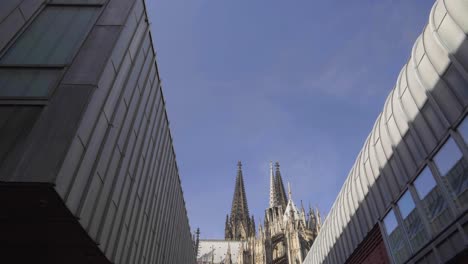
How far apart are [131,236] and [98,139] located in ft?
16.6

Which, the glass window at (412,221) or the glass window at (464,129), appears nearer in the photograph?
the glass window at (464,129)

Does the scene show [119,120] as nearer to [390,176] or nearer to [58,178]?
[58,178]

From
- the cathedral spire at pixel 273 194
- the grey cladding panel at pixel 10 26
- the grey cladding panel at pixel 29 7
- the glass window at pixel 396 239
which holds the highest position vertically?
the cathedral spire at pixel 273 194

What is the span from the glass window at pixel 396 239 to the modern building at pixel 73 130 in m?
9.77

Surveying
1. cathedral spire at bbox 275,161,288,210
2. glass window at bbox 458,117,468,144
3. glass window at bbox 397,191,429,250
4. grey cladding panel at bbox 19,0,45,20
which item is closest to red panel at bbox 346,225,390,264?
glass window at bbox 397,191,429,250

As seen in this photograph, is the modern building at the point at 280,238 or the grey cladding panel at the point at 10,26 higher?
the modern building at the point at 280,238

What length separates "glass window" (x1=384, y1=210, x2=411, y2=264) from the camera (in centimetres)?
1230

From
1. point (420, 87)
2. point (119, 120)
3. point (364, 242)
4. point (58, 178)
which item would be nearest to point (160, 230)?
point (119, 120)

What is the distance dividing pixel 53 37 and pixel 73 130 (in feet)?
13.8

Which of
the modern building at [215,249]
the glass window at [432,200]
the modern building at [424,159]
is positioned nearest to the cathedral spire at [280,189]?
the modern building at [215,249]

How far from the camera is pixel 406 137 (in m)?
11.6

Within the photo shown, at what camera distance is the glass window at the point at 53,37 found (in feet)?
33.8

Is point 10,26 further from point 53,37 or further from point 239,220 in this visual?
point 239,220

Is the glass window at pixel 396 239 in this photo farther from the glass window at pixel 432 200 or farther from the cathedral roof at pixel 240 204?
the cathedral roof at pixel 240 204
